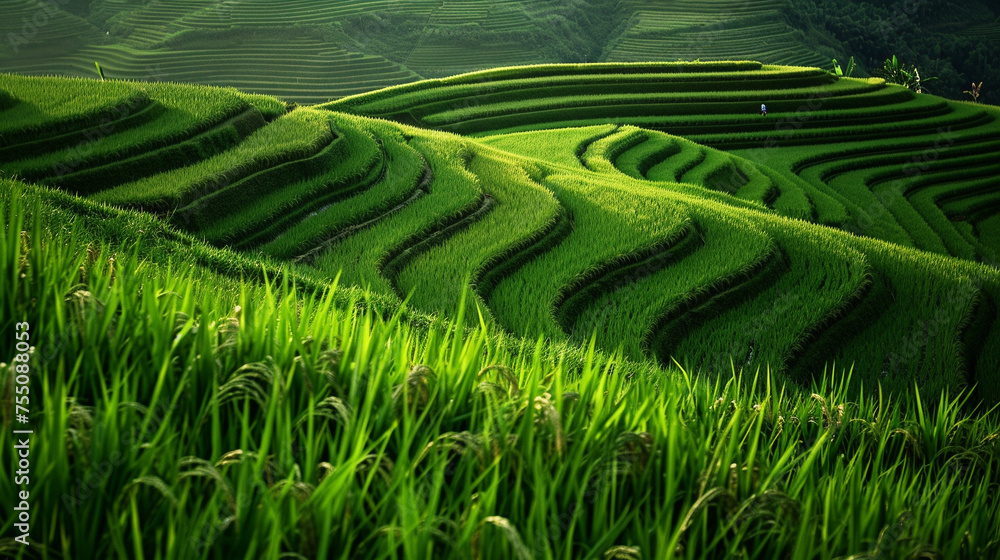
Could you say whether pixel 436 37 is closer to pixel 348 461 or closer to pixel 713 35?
pixel 713 35

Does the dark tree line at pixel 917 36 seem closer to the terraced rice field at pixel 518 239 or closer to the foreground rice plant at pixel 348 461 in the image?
the terraced rice field at pixel 518 239

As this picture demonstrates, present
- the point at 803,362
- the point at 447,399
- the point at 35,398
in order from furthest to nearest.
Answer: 1. the point at 803,362
2. the point at 447,399
3. the point at 35,398

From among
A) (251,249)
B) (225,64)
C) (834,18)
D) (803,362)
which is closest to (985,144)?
(803,362)

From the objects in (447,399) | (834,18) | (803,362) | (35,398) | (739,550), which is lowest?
(803,362)

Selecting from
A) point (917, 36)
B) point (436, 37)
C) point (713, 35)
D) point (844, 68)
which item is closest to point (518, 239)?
point (436, 37)

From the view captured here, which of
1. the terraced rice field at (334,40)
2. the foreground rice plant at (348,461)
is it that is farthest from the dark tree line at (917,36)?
the foreground rice plant at (348,461)

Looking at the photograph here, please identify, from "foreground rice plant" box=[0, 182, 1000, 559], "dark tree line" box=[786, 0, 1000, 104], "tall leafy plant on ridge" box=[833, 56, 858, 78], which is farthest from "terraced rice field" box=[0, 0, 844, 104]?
"foreground rice plant" box=[0, 182, 1000, 559]

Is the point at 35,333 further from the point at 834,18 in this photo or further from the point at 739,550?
the point at 834,18

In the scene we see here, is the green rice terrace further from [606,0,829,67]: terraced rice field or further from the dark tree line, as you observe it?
the dark tree line
